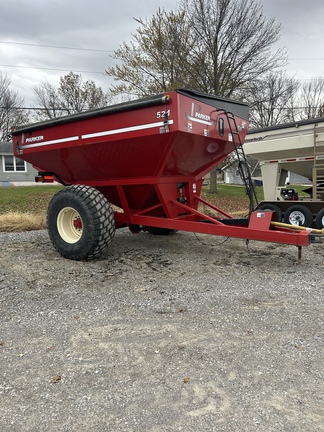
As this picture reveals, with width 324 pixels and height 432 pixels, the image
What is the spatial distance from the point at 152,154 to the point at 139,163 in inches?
12.8

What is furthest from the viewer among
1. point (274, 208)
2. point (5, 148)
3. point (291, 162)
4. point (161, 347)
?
point (5, 148)

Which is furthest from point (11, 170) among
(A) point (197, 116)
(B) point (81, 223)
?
(A) point (197, 116)

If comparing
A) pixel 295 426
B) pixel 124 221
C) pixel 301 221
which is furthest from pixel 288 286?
pixel 301 221

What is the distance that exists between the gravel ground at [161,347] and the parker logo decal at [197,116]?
80.7 inches

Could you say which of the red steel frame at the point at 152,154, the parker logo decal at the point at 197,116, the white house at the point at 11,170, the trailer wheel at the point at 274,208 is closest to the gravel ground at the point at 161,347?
the red steel frame at the point at 152,154

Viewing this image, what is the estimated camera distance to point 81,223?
5.27m

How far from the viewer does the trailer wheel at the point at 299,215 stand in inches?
308

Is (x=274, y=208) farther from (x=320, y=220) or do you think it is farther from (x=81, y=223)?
(x=81, y=223)

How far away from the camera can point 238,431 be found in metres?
1.82

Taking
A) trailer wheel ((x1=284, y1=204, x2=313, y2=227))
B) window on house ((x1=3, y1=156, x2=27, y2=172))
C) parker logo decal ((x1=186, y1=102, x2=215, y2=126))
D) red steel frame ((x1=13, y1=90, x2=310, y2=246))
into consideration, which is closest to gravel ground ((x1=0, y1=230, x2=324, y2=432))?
red steel frame ((x1=13, y1=90, x2=310, y2=246))

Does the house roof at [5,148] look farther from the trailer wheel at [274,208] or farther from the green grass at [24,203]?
the trailer wheel at [274,208]

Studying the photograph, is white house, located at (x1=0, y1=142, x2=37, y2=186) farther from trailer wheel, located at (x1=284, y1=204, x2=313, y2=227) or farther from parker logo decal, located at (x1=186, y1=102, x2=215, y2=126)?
parker logo decal, located at (x1=186, y1=102, x2=215, y2=126)

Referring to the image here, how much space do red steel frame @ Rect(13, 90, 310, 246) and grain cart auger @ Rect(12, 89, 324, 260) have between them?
0.01 m

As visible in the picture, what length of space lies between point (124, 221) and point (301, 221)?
15.1 ft
